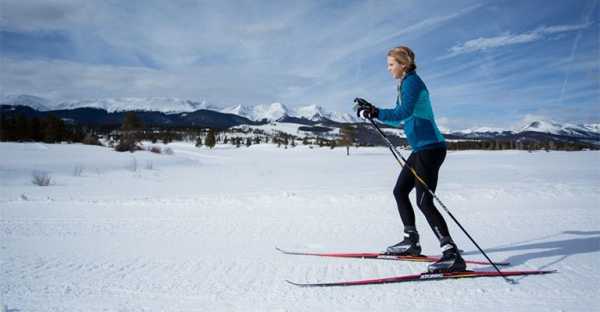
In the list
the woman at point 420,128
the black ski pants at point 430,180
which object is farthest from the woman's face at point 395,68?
the black ski pants at point 430,180

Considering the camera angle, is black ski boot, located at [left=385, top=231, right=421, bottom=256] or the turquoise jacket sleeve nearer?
the turquoise jacket sleeve

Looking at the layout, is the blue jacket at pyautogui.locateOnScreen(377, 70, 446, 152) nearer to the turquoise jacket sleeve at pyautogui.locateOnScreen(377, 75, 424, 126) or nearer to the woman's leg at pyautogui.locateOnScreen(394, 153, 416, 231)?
the turquoise jacket sleeve at pyautogui.locateOnScreen(377, 75, 424, 126)

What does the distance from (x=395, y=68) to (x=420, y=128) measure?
71cm

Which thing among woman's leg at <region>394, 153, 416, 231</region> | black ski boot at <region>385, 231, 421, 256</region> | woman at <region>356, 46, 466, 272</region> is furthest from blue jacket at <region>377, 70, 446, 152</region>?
black ski boot at <region>385, 231, 421, 256</region>

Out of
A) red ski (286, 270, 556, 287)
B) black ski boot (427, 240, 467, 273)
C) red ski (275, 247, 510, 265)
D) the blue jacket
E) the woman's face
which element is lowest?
red ski (275, 247, 510, 265)

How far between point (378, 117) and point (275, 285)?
6.51 feet

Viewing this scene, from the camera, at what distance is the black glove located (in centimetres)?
353

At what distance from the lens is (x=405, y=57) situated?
3.56 meters

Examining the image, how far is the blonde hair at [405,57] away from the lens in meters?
3.54

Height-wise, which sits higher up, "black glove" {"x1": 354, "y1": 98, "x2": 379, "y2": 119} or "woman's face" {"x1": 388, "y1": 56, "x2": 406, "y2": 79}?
"woman's face" {"x1": 388, "y1": 56, "x2": 406, "y2": 79}

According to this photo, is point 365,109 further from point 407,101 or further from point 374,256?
point 374,256

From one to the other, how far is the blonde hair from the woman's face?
0.03 meters

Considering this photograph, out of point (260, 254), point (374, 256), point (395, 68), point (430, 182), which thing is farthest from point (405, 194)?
point (260, 254)

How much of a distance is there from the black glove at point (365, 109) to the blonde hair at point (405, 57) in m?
0.55
